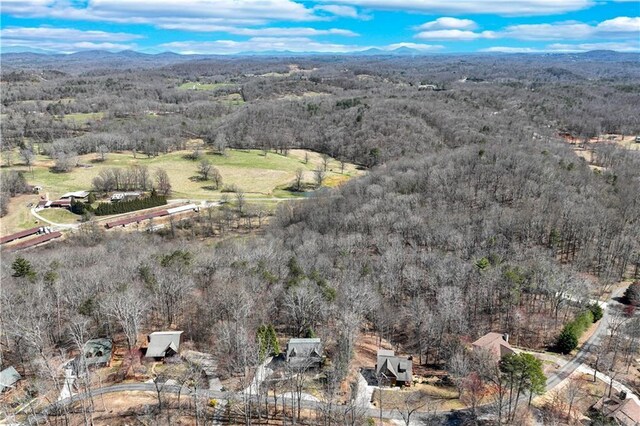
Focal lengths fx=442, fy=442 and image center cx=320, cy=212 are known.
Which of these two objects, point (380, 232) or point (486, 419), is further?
point (380, 232)

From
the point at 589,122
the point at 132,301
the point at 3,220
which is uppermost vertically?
the point at 589,122

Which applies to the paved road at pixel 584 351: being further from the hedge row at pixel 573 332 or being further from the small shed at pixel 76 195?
the small shed at pixel 76 195

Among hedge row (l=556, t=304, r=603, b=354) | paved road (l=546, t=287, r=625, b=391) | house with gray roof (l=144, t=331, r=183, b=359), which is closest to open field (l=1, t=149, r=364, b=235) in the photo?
house with gray roof (l=144, t=331, r=183, b=359)

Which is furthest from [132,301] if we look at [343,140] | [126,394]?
[343,140]

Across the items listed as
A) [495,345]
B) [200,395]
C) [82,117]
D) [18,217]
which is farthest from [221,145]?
[495,345]

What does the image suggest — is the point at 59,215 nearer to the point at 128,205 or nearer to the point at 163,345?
the point at 128,205

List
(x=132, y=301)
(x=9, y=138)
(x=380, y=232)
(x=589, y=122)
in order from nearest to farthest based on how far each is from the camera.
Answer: (x=132, y=301), (x=380, y=232), (x=9, y=138), (x=589, y=122)

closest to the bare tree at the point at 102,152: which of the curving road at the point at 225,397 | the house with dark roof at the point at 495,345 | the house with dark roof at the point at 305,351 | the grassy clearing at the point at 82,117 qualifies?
the grassy clearing at the point at 82,117

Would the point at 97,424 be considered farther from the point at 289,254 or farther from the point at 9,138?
the point at 9,138
